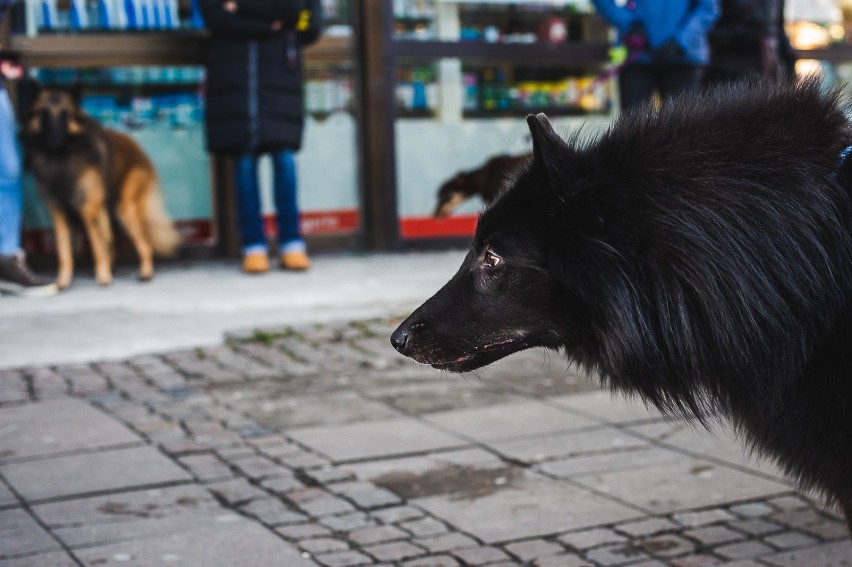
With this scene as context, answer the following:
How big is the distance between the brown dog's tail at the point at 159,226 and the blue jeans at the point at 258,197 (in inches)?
20.5

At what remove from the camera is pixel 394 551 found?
157 inches

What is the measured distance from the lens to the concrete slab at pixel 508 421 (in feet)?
17.5

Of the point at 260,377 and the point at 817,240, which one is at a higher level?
the point at 817,240

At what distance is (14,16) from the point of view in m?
8.83

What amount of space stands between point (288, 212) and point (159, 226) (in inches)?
36.7

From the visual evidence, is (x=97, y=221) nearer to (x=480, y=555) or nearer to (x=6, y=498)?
(x=6, y=498)

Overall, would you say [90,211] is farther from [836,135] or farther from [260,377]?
[836,135]

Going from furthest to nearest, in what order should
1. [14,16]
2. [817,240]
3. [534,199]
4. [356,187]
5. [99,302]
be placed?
[356,187], [14,16], [99,302], [534,199], [817,240]

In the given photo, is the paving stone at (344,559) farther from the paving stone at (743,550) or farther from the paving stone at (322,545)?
the paving stone at (743,550)

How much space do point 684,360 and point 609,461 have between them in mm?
2016

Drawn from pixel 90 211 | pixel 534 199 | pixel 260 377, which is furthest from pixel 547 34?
pixel 534 199

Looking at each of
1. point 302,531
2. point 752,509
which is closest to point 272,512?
point 302,531

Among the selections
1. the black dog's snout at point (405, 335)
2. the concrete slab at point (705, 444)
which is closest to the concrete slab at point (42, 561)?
the black dog's snout at point (405, 335)

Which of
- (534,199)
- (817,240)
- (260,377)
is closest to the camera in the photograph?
(817,240)
